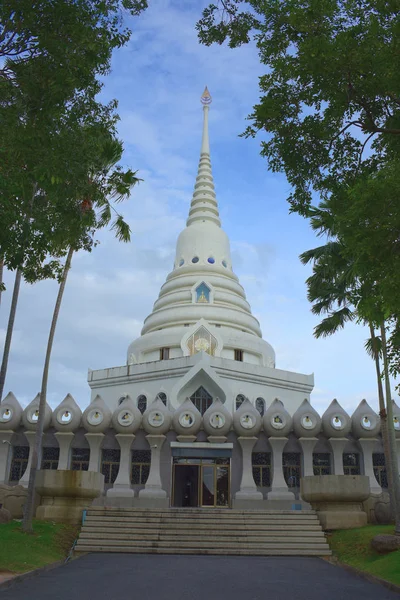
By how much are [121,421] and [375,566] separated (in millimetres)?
14611

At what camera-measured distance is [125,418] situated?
26.1m

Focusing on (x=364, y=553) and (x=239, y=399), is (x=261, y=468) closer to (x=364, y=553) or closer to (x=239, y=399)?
(x=239, y=399)

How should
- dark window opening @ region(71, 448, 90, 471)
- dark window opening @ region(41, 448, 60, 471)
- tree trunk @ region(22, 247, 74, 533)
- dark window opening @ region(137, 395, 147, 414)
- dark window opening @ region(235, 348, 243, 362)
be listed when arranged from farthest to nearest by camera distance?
1. dark window opening @ region(235, 348, 243, 362)
2. dark window opening @ region(137, 395, 147, 414)
3. dark window opening @ region(41, 448, 60, 471)
4. dark window opening @ region(71, 448, 90, 471)
5. tree trunk @ region(22, 247, 74, 533)

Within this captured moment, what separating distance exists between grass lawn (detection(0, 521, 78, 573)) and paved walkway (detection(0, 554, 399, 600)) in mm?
643

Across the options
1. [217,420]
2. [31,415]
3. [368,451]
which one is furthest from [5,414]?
[368,451]

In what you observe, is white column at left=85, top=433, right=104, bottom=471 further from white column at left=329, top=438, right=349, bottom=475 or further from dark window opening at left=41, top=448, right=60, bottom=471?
white column at left=329, top=438, right=349, bottom=475

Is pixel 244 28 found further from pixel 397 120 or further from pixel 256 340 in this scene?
pixel 256 340

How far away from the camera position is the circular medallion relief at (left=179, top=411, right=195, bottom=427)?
26234mm

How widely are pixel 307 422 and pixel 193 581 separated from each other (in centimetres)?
1517

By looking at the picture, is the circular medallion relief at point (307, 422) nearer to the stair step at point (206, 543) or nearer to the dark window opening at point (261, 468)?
the dark window opening at point (261, 468)

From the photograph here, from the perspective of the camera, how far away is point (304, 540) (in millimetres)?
18141

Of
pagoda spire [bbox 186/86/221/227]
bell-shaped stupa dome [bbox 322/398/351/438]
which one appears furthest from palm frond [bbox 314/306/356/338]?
pagoda spire [bbox 186/86/221/227]

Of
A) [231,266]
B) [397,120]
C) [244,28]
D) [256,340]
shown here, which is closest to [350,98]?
[397,120]

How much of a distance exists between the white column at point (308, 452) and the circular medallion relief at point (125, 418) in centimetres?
799
